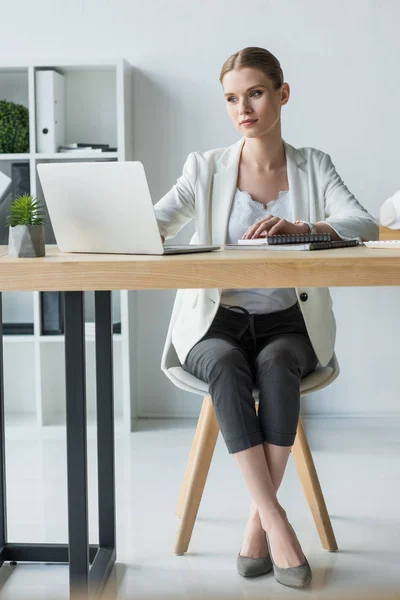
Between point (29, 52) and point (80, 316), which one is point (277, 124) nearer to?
point (80, 316)

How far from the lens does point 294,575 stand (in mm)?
1858

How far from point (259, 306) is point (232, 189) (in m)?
0.32

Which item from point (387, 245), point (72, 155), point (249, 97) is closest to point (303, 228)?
point (387, 245)

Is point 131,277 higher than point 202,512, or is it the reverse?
point 131,277

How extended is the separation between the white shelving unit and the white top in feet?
4.20

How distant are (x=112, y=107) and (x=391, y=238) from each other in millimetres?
1989

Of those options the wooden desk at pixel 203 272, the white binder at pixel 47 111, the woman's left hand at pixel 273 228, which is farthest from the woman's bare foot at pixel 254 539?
the white binder at pixel 47 111

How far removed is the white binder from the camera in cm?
338

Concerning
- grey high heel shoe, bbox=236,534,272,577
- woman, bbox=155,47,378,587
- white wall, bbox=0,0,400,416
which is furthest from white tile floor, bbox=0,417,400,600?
white wall, bbox=0,0,400,416

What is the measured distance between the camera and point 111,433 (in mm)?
2068

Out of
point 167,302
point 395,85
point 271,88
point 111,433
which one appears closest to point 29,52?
point 167,302

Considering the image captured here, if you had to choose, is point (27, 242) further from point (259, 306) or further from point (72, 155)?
point (72, 155)

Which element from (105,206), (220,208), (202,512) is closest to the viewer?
(105,206)

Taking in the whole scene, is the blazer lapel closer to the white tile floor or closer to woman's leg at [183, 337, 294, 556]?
woman's leg at [183, 337, 294, 556]
